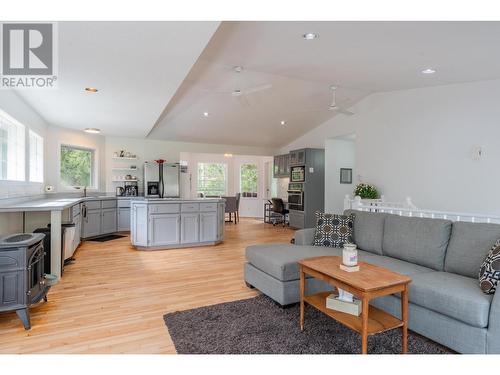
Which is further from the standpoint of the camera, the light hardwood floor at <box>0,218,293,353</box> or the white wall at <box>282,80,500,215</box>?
the white wall at <box>282,80,500,215</box>

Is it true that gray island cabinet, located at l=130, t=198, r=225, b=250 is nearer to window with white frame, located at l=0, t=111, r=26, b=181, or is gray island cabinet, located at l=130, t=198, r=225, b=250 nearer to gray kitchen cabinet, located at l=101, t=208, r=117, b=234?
gray kitchen cabinet, located at l=101, t=208, r=117, b=234

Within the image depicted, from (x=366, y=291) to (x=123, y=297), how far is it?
7.87 ft

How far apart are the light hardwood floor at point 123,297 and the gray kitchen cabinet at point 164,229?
0.67 ft

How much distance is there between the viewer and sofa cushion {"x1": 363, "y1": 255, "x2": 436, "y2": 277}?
98.8 inches

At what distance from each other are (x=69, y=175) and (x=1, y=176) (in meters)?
3.12

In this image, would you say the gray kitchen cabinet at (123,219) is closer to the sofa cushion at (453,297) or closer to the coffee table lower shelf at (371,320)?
the coffee table lower shelf at (371,320)

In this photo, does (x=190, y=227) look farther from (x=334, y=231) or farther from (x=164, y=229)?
(x=334, y=231)

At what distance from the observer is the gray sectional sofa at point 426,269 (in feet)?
6.21

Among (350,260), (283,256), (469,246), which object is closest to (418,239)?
(469,246)

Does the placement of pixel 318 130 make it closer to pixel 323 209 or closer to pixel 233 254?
pixel 323 209

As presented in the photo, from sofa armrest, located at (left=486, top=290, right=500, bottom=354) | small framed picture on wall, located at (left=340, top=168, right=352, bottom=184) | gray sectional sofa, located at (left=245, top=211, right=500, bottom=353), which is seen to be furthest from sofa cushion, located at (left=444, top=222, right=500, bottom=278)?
small framed picture on wall, located at (left=340, top=168, right=352, bottom=184)

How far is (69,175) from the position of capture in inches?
253
